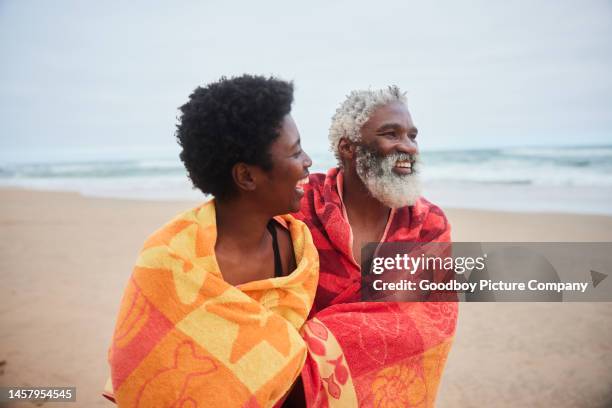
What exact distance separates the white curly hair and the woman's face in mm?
914

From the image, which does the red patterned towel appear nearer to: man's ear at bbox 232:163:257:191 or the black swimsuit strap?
the black swimsuit strap

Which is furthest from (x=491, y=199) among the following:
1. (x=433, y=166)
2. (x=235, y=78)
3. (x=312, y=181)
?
(x=235, y=78)

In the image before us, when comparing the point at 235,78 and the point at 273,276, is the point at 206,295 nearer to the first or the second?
the point at 273,276

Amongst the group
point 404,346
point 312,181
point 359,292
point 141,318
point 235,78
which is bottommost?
point 404,346

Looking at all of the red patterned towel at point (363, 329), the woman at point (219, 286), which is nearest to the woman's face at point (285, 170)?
the woman at point (219, 286)

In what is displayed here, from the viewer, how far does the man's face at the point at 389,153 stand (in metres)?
2.62

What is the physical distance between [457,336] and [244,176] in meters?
3.93

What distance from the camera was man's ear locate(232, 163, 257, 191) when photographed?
181cm

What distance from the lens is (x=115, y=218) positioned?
11000 mm

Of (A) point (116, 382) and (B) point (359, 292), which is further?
(B) point (359, 292)

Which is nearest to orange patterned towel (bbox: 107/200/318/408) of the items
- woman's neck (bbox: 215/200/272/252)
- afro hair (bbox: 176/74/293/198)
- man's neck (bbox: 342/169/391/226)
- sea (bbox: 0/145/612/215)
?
woman's neck (bbox: 215/200/272/252)

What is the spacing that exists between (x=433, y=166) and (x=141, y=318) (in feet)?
72.5

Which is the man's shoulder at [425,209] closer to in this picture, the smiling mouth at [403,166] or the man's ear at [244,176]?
the smiling mouth at [403,166]

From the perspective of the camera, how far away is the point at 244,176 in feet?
6.03
